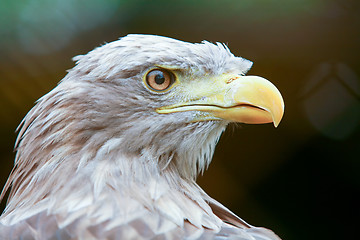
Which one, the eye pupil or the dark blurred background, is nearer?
the eye pupil

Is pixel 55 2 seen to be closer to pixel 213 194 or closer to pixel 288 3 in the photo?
pixel 288 3

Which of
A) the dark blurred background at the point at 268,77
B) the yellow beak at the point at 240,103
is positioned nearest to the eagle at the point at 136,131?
the yellow beak at the point at 240,103

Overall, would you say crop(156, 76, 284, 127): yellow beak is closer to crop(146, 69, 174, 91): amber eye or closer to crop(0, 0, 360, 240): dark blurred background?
crop(146, 69, 174, 91): amber eye

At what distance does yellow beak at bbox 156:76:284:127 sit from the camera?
147cm

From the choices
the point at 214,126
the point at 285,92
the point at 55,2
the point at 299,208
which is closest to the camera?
the point at 214,126

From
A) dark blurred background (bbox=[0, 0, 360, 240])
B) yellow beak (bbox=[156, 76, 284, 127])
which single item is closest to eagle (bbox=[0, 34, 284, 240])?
yellow beak (bbox=[156, 76, 284, 127])

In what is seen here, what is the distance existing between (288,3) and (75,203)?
199cm

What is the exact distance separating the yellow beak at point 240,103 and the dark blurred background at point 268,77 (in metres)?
1.12

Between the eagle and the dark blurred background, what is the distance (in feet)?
3.68

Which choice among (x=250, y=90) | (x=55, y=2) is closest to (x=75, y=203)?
(x=250, y=90)

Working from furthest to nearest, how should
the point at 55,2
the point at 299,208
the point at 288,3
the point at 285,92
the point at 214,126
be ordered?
the point at 299,208 < the point at 285,92 < the point at 288,3 < the point at 55,2 < the point at 214,126

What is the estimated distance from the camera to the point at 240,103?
1.50 metres

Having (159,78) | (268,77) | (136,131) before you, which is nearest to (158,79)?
(159,78)

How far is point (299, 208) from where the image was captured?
10.9 feet
